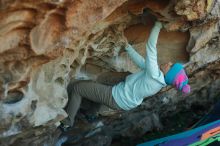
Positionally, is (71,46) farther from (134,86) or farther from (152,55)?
(134,86)

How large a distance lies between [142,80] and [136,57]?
21 centimetres

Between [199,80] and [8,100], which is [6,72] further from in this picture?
[199,80]

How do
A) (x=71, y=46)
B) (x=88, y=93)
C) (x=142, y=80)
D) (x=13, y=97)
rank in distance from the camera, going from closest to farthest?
(x=13, y=97)
(x=71, y=46)
(x=142, y=80)
(x=88, y=93)

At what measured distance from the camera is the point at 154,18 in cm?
385

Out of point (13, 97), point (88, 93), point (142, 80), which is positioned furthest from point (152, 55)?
point (13, 97)

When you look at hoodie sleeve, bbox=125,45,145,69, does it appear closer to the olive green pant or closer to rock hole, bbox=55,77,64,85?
the olive green pant

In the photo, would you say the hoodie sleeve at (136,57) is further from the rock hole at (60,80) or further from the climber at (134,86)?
the rock hole at (60,80)

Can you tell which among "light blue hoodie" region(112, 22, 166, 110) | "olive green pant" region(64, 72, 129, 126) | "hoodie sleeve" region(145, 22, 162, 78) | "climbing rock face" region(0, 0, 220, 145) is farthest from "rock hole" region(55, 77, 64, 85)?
"hoodie sleeve" region(145, 22, 162, 78)

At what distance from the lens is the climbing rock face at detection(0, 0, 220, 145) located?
2.79 m

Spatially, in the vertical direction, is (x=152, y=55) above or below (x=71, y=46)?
below

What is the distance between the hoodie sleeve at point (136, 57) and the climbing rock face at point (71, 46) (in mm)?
85

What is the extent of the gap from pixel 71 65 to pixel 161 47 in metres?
1.03

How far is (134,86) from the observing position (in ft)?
12.5

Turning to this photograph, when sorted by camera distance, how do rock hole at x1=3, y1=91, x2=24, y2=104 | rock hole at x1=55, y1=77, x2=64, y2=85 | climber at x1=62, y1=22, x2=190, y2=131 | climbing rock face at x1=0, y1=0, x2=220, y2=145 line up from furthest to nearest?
1. climber at x1=62, y1=22, x2=190, y2=131
2. rock hole at x1=55, y1=77, x2=64, y2=85
3. rock hole at x1=3, y1=91, x2=24, y2=104
4. climbing rock face at x1=0, y1=0, x2=220, y2=145
